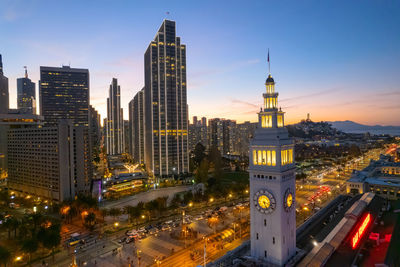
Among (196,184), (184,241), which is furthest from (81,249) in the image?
(196,184)

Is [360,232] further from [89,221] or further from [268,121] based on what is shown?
[89,221]

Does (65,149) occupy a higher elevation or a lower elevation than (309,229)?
higher

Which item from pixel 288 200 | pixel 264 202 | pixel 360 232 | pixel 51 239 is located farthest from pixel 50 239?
pixel 360 232

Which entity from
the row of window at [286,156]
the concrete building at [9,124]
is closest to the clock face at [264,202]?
the row of window at [286,156]

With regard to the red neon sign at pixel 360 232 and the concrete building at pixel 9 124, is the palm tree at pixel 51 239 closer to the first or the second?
the red neon sign at pixel 360 232

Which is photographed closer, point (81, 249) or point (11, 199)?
point (81, 249)

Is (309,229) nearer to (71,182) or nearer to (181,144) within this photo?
(71,182)

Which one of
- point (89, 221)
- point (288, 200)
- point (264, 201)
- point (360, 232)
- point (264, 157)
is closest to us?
point (264, 201)
